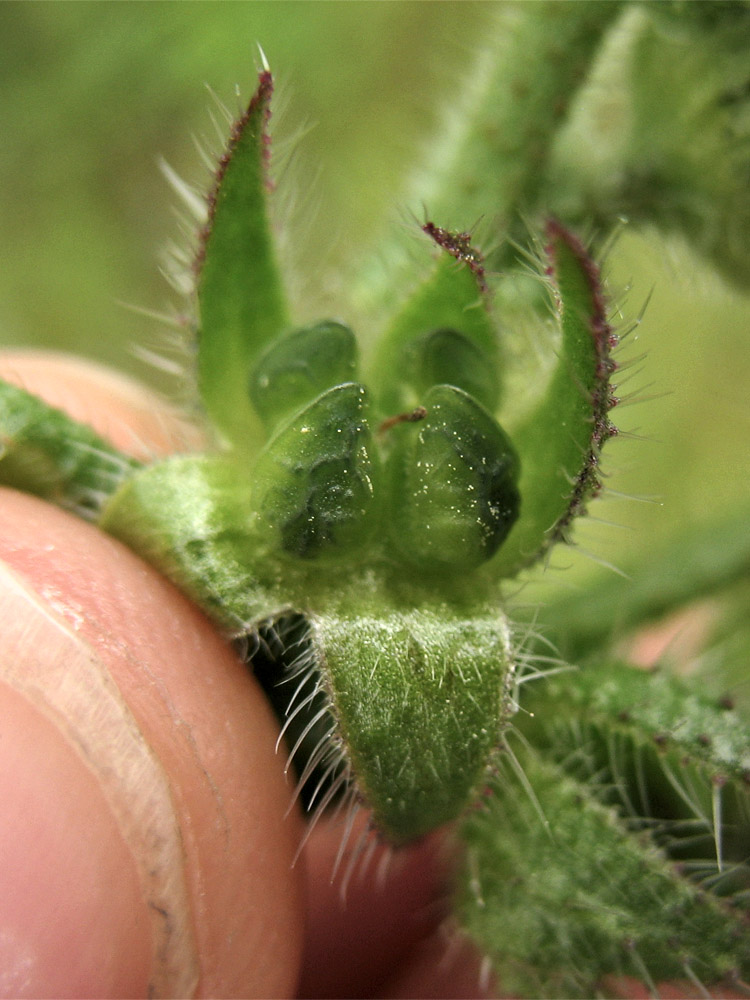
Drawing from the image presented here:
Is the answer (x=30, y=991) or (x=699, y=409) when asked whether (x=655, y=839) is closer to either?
(x=30, y=991)

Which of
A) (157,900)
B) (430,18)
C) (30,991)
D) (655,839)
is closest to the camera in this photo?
(30,991)

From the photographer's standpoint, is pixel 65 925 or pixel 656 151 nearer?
pixel 65 925

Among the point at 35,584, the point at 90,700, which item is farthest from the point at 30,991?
the point at 35,584

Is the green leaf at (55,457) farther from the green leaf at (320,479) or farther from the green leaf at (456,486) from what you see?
the green leaf at (456,486)

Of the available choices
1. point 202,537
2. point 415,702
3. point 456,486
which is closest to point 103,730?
point 202,537

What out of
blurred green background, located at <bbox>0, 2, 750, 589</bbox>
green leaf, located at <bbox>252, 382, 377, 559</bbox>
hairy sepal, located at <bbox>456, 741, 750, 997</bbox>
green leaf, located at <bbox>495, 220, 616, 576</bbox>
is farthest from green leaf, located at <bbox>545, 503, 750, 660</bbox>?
blurred green background, located at <bbox>0, 2, 750, 589</bbox>

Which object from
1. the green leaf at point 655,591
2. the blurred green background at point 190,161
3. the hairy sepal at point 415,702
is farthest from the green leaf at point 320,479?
the blurred green background at point 190,161

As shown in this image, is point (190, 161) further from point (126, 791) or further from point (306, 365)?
point (126, 791)
